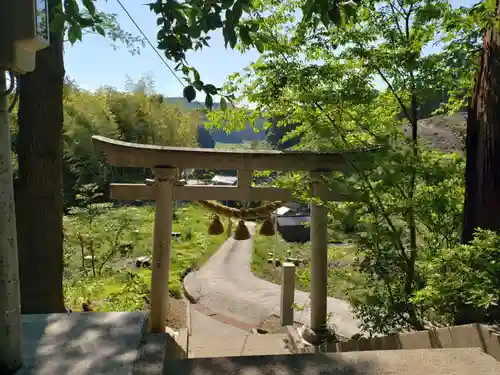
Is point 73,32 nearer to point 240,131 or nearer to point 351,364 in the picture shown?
point 351,364

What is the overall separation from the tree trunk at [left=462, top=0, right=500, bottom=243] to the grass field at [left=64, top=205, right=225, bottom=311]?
5203 mm

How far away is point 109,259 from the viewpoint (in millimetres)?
9820

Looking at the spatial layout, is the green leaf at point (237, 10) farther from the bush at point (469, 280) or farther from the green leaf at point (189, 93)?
the bush at point (469, 280)

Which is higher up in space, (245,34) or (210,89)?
(245,34)

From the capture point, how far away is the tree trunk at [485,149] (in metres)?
2.61

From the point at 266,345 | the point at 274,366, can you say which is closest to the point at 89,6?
the point at 274,366

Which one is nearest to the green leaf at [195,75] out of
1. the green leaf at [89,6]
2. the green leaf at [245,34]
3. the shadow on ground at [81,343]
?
the green leaf at [245,34]

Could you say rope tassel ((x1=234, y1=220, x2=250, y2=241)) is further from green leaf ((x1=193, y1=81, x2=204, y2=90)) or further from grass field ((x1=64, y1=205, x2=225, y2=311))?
green leaf ((x1=193, y1=81, x2=204, y2=90))

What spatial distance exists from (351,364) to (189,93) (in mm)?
1193

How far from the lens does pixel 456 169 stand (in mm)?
3055

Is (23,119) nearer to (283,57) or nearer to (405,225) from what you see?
(283,57)

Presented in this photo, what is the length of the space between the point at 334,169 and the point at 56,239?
3.02 metres

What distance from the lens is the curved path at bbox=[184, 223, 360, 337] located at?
8828mm

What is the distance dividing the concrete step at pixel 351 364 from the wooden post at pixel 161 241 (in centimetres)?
334
